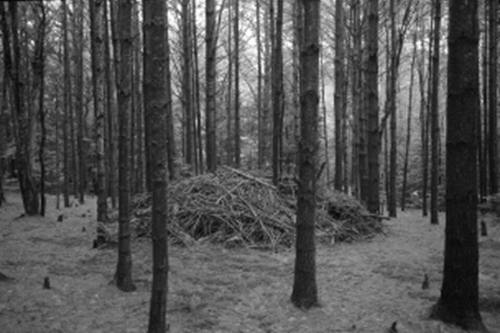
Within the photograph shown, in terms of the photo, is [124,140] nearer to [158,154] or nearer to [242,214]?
[158,154]

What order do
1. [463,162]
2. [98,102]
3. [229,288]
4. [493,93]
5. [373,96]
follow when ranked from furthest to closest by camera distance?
1. [493,93]
2. [373,96]
3. [98,102]
4. [229,288]
5. [463,162]

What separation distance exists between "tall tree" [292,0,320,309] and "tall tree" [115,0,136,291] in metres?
2.00

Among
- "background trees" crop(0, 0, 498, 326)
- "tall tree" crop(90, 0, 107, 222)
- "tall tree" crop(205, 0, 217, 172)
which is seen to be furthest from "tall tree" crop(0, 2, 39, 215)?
"tall tree" crop(205, 0, 217, 172)

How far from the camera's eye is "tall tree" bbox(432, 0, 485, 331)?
3664 mm

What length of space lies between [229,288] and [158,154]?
250 cm

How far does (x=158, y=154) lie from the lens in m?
3.40

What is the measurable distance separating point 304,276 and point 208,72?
7.66m

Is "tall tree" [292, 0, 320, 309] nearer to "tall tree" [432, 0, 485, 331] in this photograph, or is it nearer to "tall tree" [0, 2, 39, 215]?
"tall tree" [432, 0, 485, 331]

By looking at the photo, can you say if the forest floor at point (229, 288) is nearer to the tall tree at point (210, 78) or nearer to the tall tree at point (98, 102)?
the tall tree at point (98, 102)

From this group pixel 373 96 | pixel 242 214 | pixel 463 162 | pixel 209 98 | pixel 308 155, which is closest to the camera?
pixel 463 162

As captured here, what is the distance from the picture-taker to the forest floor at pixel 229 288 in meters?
4.00

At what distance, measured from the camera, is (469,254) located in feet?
12.2

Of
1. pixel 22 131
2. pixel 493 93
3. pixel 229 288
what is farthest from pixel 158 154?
pixel 493 93

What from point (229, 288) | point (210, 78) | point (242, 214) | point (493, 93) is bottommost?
point (229, 288)
